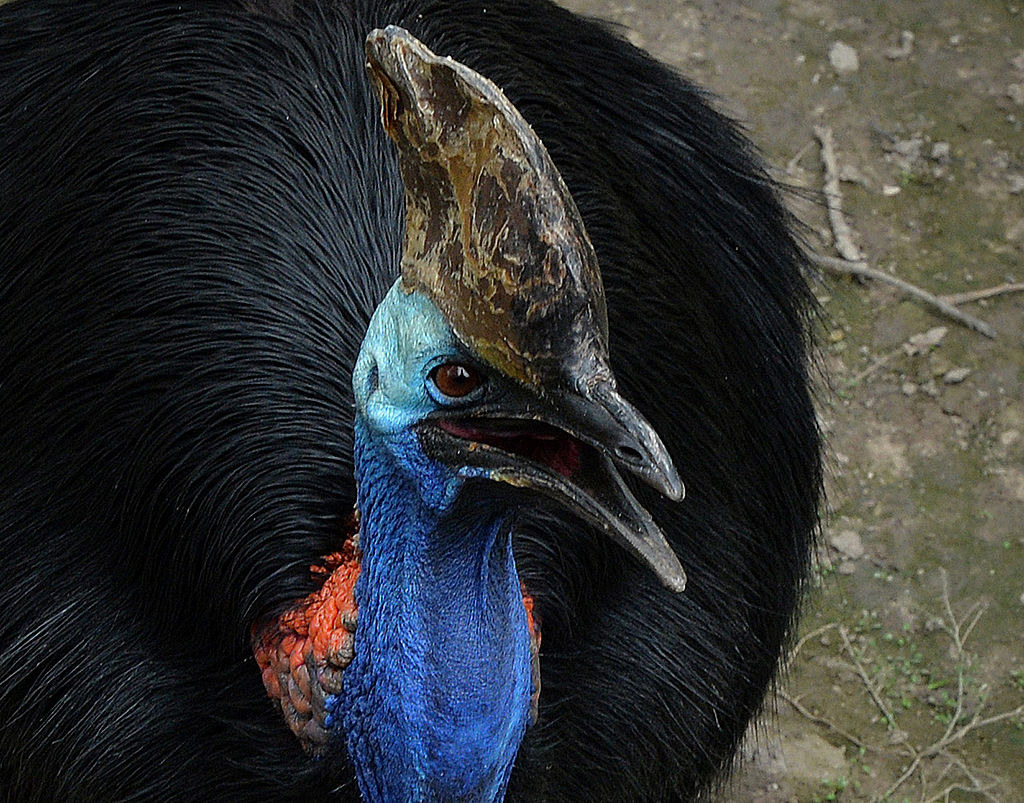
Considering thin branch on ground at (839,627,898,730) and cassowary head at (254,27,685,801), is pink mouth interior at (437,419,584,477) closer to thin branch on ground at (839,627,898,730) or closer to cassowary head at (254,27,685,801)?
cassowary head at (254,27,685,801)

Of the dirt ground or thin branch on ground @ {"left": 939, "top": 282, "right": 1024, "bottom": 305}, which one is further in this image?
thin branch on ground @ {"left": 939, "top": 282, "right": 1024, "bottom": 305}

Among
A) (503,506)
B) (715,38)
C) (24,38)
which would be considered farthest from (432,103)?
(715,38)

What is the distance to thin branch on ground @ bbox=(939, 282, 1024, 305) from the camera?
3.80m

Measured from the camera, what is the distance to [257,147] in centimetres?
224

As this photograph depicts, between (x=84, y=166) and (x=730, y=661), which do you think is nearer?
(x=84, y=166)

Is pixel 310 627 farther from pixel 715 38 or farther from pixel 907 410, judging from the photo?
pixel 715 38

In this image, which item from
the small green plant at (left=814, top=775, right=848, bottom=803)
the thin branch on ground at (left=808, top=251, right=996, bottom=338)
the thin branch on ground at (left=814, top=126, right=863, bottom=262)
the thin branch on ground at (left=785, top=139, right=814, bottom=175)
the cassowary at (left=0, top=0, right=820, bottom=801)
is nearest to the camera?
the cassowary at (left=0, top=0, right=820, bottom=801)

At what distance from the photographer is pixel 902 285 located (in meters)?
3.80

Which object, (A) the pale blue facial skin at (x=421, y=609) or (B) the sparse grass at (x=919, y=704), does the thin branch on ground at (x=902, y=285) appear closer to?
(B) the sparse grass at (x=919, y=704)

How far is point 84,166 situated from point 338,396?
1.60ft

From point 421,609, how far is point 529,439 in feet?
0.90

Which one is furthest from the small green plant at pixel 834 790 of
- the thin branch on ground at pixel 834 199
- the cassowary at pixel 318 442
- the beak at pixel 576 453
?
the beak at pixel 576 453

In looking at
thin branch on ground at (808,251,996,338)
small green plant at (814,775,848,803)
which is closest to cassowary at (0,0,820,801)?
small green plant at (814,775,848,803)

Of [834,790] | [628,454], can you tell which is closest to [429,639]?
[628,454]
